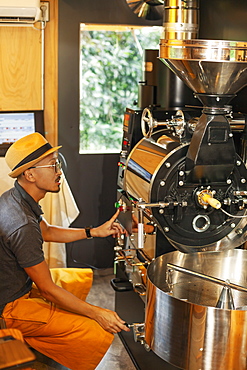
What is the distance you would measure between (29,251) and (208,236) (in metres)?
0.89

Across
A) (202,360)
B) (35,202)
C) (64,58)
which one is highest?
(64,58)

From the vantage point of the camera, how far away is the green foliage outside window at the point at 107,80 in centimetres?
447

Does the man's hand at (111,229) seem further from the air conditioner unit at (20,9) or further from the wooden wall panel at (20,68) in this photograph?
the air conditioner unit at (20,9)

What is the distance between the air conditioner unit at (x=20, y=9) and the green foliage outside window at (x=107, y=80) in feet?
2.11

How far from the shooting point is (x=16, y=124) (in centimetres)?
425

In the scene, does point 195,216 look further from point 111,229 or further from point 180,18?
point 180,18

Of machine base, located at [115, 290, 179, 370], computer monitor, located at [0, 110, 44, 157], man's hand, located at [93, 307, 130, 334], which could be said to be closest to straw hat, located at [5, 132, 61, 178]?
man's hand, located at [93, 307, 130, 334]

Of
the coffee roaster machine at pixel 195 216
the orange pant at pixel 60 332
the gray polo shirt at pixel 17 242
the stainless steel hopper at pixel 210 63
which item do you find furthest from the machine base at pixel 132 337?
the stainless steel hopper at pixel 210 63

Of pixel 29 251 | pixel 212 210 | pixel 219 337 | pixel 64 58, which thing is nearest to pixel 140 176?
pixel 212 210

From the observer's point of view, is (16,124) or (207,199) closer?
(207,199)

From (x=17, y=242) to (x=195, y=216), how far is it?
91 centimetres

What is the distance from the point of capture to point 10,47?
160 inches

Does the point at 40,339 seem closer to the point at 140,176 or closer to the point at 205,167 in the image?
the point at 140,176

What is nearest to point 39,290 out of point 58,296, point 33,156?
point 58,296
